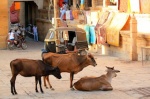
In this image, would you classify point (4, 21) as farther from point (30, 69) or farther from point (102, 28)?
point (30, 69)

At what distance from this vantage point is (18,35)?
31234 mm

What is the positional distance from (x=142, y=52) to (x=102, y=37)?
523 cm

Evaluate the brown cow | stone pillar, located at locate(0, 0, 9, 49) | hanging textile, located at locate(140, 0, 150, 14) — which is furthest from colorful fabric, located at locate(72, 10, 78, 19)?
the brown cow

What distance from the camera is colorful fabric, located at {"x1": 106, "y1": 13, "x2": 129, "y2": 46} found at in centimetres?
2266

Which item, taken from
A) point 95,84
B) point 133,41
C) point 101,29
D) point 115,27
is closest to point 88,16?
point 101,29

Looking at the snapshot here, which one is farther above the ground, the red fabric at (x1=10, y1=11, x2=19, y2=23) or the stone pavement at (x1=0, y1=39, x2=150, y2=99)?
the red fabric at (x1=10, y1=11, x2=19, y2=23)

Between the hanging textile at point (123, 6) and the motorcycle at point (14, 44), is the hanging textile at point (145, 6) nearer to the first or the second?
the hanging textile at point (123, 6)

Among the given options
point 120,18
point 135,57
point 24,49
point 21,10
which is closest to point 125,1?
point 120,18

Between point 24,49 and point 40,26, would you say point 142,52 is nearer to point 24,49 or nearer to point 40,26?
point 24,49

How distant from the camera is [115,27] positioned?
23.1 metres

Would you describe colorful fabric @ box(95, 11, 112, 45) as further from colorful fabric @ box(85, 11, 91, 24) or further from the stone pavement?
the stone pavement

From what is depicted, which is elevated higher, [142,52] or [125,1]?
[125,1]

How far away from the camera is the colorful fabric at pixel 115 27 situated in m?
22.7

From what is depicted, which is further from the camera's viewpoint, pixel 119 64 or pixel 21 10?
pixel 21 10
